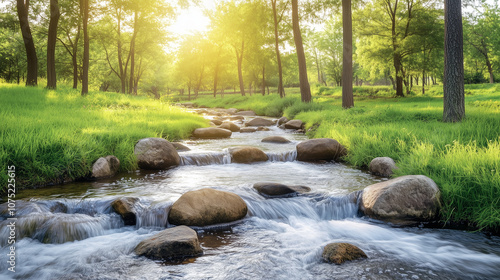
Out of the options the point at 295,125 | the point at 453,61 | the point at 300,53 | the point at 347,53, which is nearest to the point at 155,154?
the point at 295,125

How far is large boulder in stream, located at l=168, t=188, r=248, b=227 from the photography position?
14.0ft

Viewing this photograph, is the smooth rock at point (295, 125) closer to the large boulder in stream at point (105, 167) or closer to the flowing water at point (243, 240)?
the flowing water at point (243, 240)

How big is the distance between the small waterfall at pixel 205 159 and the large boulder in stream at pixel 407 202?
14.1ft

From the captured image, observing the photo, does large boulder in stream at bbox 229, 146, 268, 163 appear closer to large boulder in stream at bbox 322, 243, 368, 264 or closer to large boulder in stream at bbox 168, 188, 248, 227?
large boulder in stream at bbox 168, 188, 248, 227

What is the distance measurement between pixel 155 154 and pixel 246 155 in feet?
7.68

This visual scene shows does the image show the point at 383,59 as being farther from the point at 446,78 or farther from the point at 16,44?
the point at 16,44

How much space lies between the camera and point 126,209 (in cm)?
441

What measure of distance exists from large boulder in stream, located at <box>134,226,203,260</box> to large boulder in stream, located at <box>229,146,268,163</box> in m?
4.52

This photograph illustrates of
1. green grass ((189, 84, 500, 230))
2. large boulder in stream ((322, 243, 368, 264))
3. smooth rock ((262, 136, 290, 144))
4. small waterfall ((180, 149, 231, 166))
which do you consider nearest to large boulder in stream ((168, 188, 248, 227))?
large boulder in stream ((322, 243, 368, 264))

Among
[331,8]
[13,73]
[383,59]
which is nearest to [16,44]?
[13,73]

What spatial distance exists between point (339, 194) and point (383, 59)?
2748 cm

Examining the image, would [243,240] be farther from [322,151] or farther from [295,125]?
[295,125]

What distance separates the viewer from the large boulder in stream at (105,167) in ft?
20.5

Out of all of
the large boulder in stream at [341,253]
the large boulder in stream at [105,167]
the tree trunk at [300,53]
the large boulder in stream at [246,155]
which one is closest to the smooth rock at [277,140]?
the large boulder in stream at [246,155]
